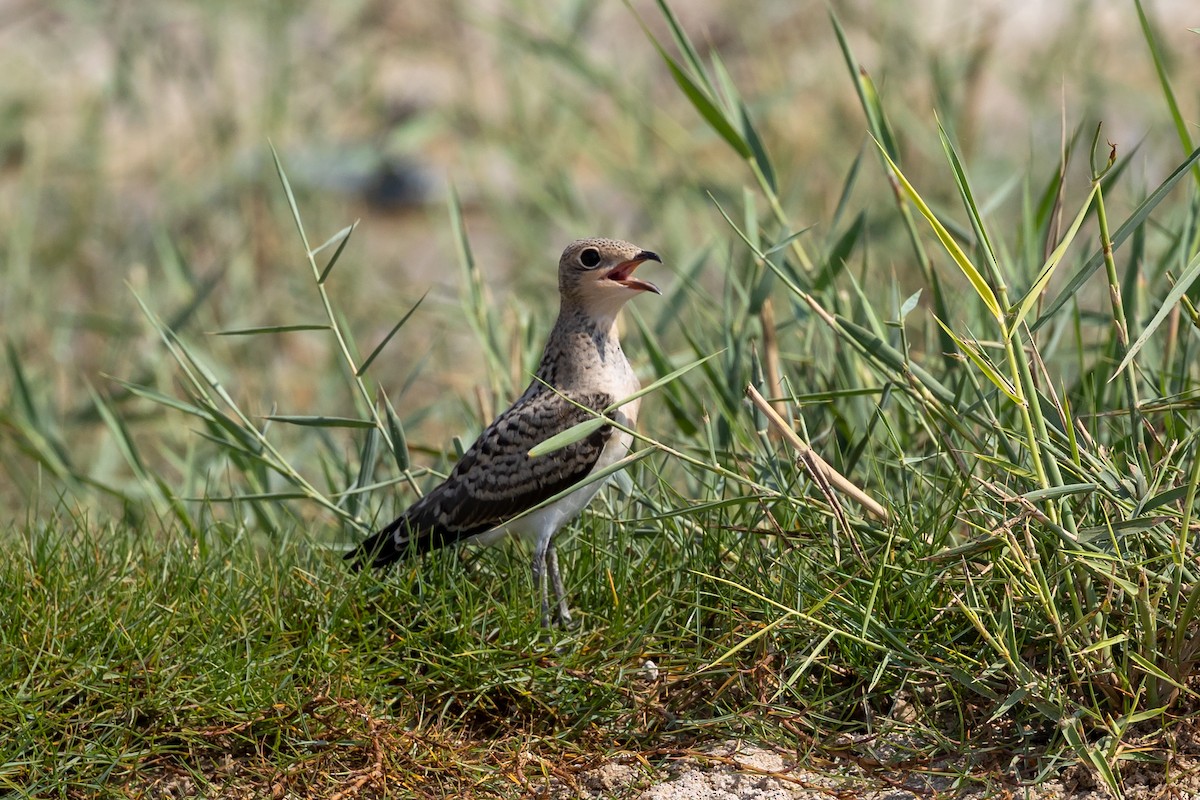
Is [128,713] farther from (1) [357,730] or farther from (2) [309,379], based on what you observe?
(2) [309,379]

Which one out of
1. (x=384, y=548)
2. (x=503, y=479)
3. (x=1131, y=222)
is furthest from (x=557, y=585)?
(x=1131, y=222)

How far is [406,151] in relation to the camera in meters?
9.16

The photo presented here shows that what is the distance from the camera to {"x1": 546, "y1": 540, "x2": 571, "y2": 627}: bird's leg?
137 inches

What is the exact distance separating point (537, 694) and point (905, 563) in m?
0.89

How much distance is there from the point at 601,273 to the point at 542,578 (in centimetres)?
89

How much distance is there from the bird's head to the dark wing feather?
26 centimetres

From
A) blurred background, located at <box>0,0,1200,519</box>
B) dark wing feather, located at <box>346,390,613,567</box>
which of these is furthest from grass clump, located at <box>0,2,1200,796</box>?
blurred background, located at <box>0,0,1200,519</box>

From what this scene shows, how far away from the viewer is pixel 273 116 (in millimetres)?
8359

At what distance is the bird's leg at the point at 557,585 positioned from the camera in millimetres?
3471

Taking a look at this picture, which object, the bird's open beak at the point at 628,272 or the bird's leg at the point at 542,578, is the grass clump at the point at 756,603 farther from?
the bird's open beak at the point at 628,272

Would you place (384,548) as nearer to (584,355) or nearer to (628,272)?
(584,355)

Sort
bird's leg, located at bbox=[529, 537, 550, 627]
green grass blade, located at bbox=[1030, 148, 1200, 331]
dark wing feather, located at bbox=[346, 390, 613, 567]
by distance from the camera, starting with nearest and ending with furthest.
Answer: green grass blade, located at bbox=[1030, 148, 1200, 331] → bird's leg, located at bbox=[529, 537, 550, 627] → dark wing feather, located at bbox=[346, 390, 613, 567]

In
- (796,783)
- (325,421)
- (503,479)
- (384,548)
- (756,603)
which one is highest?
→ (325,421)

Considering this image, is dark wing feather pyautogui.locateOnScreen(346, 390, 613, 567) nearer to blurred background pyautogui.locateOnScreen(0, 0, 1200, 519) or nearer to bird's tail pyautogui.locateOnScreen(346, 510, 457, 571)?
bird's tail pyautogui.locateOnScreen(346, 510, 457, 571)
